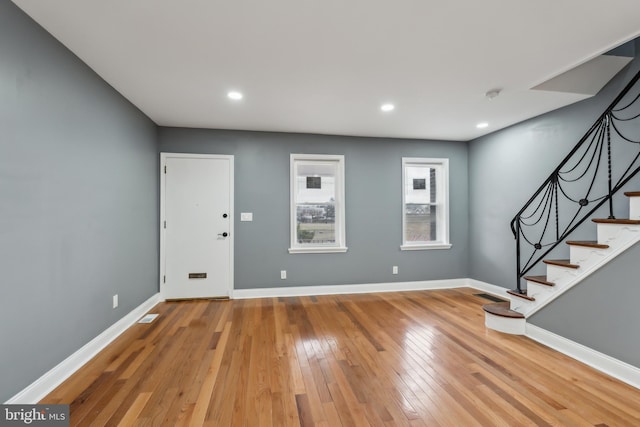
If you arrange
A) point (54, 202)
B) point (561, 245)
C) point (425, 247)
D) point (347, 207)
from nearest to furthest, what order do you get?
point (54, 202) → point (561, 245) → point (347, 207) → point (425, 247)

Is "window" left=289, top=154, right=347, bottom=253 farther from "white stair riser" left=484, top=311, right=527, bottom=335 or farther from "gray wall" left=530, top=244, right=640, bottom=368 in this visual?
"gray wall" left=530, top=244, right=640, bottom=368

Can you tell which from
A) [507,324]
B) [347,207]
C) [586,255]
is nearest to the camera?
[586,255]

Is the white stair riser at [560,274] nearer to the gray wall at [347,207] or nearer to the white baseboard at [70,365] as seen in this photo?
the gray wall at [347,207]

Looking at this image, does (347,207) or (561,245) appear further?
(347,207)

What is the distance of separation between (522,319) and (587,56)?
247 cm

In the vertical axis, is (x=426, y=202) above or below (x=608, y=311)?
above

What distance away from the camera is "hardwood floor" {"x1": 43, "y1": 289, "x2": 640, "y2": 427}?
1.73 m

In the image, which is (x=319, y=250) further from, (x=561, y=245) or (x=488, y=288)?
(x=561, y=245)

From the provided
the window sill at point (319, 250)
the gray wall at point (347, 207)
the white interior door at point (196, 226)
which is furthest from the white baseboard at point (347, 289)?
the window sill at point (319, 250)

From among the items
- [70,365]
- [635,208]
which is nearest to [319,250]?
[70,365]

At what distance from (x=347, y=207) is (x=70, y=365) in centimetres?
359

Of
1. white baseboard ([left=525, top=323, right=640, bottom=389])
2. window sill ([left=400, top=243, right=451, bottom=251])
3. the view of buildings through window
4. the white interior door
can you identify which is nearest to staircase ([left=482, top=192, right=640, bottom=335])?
white baseboard ([left=525, top=323, right=640, bottom=389])

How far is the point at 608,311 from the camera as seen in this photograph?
88.3 inches

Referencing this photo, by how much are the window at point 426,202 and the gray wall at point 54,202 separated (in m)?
4.04
